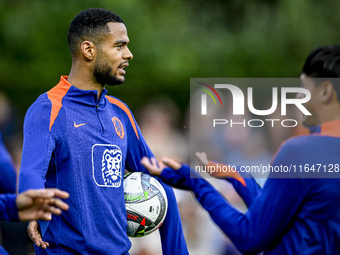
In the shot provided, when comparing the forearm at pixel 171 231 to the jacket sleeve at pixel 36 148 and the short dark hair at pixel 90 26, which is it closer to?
the jacket sleeve at pixel 36 148

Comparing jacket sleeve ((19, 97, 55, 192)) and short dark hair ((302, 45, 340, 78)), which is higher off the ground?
short dark hair ((302, 45, 340, 78))

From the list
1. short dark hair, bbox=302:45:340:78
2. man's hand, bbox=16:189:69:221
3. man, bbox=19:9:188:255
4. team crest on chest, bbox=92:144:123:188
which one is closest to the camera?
short dark hair, bbox=302:45:340:78

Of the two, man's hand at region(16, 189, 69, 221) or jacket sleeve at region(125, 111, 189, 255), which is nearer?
man's hand at region(16, 189, 69, 221)

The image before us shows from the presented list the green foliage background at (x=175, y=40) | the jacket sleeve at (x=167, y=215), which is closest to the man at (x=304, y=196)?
the jacket sleeve at (x=167, y=215)

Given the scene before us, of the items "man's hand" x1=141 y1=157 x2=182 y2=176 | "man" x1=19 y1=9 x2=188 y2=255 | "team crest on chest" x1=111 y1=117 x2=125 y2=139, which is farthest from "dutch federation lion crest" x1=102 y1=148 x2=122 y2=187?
"man's hand" x1=141 y1=157 x2=182 y2=176

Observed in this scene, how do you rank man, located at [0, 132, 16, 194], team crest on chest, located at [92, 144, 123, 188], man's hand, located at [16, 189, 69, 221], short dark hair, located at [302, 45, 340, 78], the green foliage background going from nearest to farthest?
short dark hair, located at [302, 45, 340, 78]
man's hand, located at [16, 189, 69, 221]
team crest on chest, located at [92, 144, 123, 188]
man, located at [0, 132, 16, 194]
the green foliage background

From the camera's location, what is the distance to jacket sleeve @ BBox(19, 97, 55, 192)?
465cm

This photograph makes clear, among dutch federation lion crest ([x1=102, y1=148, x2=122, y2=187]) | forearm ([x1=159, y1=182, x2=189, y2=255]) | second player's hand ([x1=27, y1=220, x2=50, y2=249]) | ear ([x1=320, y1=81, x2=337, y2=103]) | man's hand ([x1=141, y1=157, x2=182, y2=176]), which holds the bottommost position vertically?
forearm ([x1=159, y1=182, x2=189, y2=255])

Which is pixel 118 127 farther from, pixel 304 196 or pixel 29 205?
pixel 304 196

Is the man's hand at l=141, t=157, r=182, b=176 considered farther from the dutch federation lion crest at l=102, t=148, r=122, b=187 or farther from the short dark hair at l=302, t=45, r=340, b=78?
the dutch federation lion crest at l=102, t=148, r=122, b=187

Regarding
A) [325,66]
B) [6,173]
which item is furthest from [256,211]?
[6,173]

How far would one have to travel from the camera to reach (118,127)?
538 centimetres

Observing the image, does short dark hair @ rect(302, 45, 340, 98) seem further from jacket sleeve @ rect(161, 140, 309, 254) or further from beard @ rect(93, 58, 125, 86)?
beard @ rect(93, 58, 125, 86)

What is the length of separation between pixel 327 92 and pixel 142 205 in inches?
82.2
